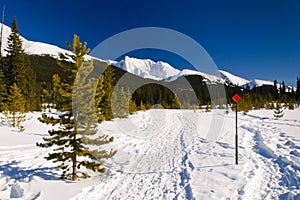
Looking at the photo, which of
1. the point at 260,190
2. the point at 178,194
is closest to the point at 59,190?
the point at 178,194

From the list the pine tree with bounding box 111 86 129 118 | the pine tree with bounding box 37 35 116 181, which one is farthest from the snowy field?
the pine tree with bounding box 111 86 129 118

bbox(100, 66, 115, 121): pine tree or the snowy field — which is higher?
bbox(100, 66, 115, 121): pine tree

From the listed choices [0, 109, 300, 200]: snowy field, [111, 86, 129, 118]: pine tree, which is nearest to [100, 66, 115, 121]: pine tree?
[111, 86, 129, 118]: pine tree

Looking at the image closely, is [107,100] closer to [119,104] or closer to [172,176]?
[119,104]

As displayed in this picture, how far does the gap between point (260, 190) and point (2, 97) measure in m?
32.0

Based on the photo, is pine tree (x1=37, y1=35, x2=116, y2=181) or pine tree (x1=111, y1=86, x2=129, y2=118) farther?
pine tree (x1=111, y1=86, x2=129, y2=118)

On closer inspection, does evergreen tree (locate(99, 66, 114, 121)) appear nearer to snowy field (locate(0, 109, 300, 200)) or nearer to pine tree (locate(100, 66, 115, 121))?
pine tree (locate(100, 66, 115, 121))

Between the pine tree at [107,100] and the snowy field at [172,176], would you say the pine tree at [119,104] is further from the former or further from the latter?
the snowy field at [172,176]

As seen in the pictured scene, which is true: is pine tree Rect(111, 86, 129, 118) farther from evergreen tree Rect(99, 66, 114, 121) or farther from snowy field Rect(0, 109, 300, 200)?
snowy field Rect(0, 109, 300, 200)

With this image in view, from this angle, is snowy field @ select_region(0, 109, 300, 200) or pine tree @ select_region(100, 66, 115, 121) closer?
snowy field @ select_region(0, 109, 300, 200)

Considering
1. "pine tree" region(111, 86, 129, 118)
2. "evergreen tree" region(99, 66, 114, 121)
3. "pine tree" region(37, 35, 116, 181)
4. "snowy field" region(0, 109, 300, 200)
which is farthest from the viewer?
"pine tree" region(111, 86, 129, 118)

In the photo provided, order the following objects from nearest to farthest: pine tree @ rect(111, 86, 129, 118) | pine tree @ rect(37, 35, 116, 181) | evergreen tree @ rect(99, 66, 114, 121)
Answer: pine tree @ rect(37, 35, 116, 181) < evergreen tree @ rect(99, 66, 114, 121) < pine tree @ rect(111, 86, 129, 118)

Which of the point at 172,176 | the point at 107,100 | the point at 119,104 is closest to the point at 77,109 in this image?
the point at 172,176

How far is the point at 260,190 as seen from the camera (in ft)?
18.6
